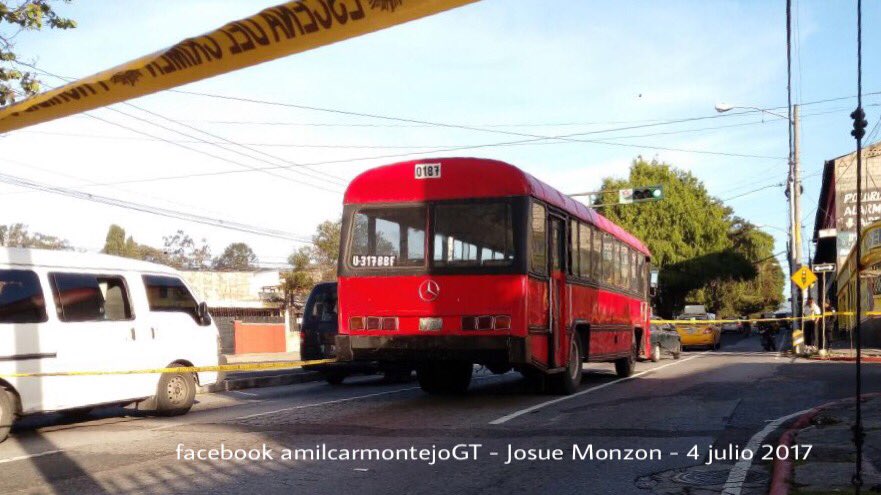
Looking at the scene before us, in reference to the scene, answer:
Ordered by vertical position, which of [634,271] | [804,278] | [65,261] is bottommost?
[804,278]

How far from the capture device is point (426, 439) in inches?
352

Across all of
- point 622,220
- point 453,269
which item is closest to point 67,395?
point 453,269

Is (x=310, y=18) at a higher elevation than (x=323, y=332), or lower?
higher

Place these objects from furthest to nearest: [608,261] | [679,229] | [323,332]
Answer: [679,229], [323,332], [608,261]

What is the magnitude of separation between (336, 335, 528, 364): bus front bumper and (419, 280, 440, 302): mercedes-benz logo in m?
0.53

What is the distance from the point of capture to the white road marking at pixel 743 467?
258 inches

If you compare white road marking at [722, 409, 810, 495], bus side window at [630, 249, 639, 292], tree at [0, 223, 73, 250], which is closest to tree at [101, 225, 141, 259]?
tree at [0, 223, 73, 250]

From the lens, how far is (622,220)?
2222 inches

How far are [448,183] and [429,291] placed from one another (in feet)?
5.09

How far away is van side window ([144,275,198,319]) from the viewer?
1205cm

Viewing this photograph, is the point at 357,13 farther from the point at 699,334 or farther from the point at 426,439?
the point at 699,334

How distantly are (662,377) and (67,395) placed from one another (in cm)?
1161

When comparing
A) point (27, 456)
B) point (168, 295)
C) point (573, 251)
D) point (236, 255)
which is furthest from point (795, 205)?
point (236, 255)

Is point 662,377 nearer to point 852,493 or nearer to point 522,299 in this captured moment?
point 522,299
